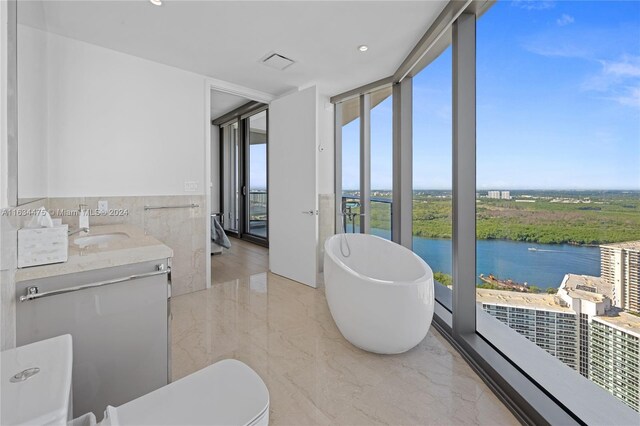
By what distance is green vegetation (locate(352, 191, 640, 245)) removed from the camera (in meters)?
1.21

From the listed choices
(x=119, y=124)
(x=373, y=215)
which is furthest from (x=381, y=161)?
(x=119, y=124)

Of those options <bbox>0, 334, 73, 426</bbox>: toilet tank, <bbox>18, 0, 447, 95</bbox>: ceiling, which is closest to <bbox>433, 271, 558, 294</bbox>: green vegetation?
<bbox>18, 0, 447, 95</bbox>: ceiling

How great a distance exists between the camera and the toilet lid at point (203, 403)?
841 millimetres

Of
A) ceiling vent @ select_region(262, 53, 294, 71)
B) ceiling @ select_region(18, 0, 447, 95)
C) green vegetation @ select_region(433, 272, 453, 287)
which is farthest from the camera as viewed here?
ceiling vent @ select_region(262, 53, 294, 71)

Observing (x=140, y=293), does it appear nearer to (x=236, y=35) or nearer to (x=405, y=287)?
(x=405, y=287)

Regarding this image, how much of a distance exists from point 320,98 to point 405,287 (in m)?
3.00

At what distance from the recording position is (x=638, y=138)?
1.13 metres

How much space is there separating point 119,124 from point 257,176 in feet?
10.1

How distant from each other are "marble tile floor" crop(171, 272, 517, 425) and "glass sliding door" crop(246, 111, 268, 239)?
3.16 m

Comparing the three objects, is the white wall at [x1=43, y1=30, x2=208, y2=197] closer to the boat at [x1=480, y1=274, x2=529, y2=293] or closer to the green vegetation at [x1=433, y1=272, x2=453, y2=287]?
the green vegetation at [x1=433, y1=272, x2=453, y2=287]

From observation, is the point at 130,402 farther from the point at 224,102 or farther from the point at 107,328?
the point at 224,102

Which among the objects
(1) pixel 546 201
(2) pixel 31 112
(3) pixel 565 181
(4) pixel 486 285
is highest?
(2) pixel 31 112

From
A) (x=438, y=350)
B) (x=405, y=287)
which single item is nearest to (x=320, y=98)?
(x=405, y=287)

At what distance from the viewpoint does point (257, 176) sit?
18.9ft
